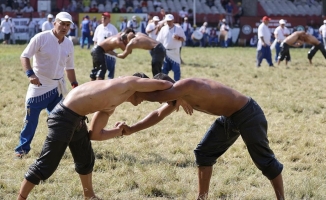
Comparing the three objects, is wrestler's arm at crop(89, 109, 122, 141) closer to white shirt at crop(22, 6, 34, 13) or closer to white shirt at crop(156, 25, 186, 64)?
white shirt at crop(156, 25, 186, 64)

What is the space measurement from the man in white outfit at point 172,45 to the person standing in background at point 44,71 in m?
7.24

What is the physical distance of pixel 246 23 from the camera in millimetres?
34875

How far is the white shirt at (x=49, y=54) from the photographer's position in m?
7.21

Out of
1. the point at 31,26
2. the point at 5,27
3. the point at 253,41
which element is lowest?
the point at 253,41

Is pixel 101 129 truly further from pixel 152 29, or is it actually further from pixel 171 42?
pixel 152 29

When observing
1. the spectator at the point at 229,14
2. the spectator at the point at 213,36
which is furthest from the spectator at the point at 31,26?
the spectator at the point at 229,14

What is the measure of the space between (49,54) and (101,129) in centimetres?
219

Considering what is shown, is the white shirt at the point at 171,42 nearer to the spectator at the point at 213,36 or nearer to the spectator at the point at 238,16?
the spectator at the point at 213,36

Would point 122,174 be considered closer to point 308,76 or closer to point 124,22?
point 308,76

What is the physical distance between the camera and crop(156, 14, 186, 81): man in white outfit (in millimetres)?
14594

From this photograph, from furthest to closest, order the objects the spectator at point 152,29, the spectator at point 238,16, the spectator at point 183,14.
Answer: the spectator at point 238,16 < the spectator at point 183,14 < the spectator at point 152,29

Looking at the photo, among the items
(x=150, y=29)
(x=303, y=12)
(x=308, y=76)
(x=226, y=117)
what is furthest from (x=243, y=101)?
(x=303, y=12)

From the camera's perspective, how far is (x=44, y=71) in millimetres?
7352

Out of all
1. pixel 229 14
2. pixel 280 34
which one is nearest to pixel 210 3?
pixel 229 14
